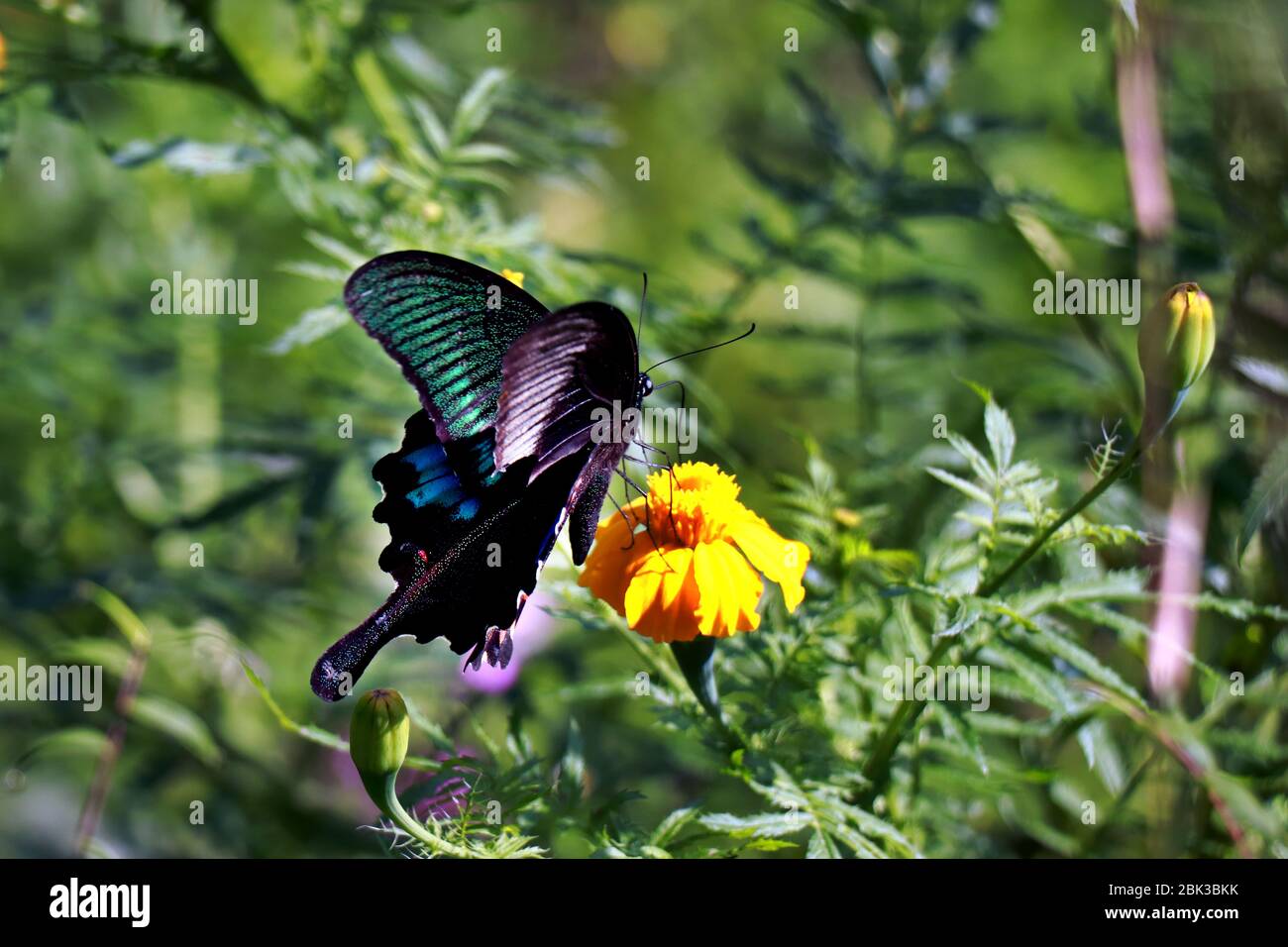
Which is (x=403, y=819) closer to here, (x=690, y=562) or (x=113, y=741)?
(x=690, y=562)

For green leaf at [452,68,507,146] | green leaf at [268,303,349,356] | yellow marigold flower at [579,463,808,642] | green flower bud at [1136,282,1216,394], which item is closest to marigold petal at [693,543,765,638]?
yellow marigold flower at [579,463,808,642]

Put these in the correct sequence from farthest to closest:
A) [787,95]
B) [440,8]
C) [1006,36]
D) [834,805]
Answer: [787,95], [1006,36], [440,8], [834,805]

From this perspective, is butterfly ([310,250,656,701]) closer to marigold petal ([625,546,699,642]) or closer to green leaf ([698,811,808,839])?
marigold petal ([625,546,699,642])

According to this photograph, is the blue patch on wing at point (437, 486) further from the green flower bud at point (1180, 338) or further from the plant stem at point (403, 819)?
the green flower bud at point (1180, 338)

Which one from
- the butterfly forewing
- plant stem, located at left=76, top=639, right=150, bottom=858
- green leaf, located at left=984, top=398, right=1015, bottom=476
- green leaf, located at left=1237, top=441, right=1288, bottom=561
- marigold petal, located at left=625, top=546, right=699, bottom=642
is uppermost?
the butterfly forewing
